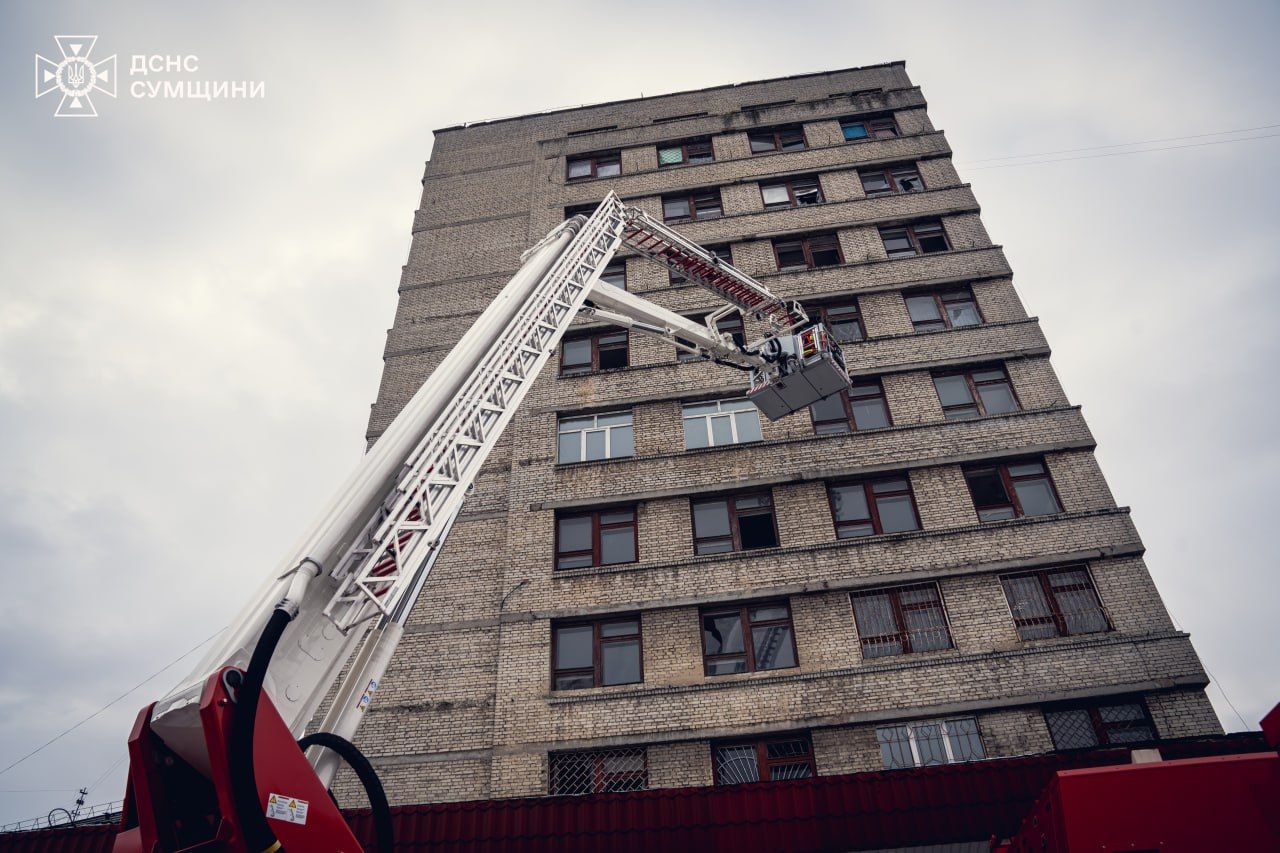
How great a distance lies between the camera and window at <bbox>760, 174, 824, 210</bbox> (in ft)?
77.8

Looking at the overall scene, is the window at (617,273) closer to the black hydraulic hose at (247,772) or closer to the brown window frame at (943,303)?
the brown window frame at (943,303)

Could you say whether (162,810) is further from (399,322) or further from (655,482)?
(399,322)

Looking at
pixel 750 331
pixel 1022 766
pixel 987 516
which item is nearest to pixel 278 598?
pixel 1022 766

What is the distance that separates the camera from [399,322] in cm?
2188

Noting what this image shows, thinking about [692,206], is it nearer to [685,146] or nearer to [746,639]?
[685,146]

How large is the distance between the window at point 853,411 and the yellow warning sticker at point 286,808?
50.1 ft

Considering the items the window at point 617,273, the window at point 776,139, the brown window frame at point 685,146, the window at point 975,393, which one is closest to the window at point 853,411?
the window at point 975,393

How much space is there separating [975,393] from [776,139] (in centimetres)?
1249

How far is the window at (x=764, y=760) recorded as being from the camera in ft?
45.3

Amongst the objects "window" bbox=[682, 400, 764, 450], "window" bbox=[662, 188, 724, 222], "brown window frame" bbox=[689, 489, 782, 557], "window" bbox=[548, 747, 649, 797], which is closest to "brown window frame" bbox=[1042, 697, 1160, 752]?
"brown window frame" bbox=[689, 489, 782, 557]

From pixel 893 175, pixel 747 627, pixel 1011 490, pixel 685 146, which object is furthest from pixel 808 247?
pixel 747 627

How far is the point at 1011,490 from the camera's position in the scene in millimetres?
16859

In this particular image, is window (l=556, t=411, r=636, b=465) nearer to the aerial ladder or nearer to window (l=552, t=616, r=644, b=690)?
window (l=552, t=616, r=644, b=690)

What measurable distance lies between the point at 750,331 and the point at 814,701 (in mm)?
10442
